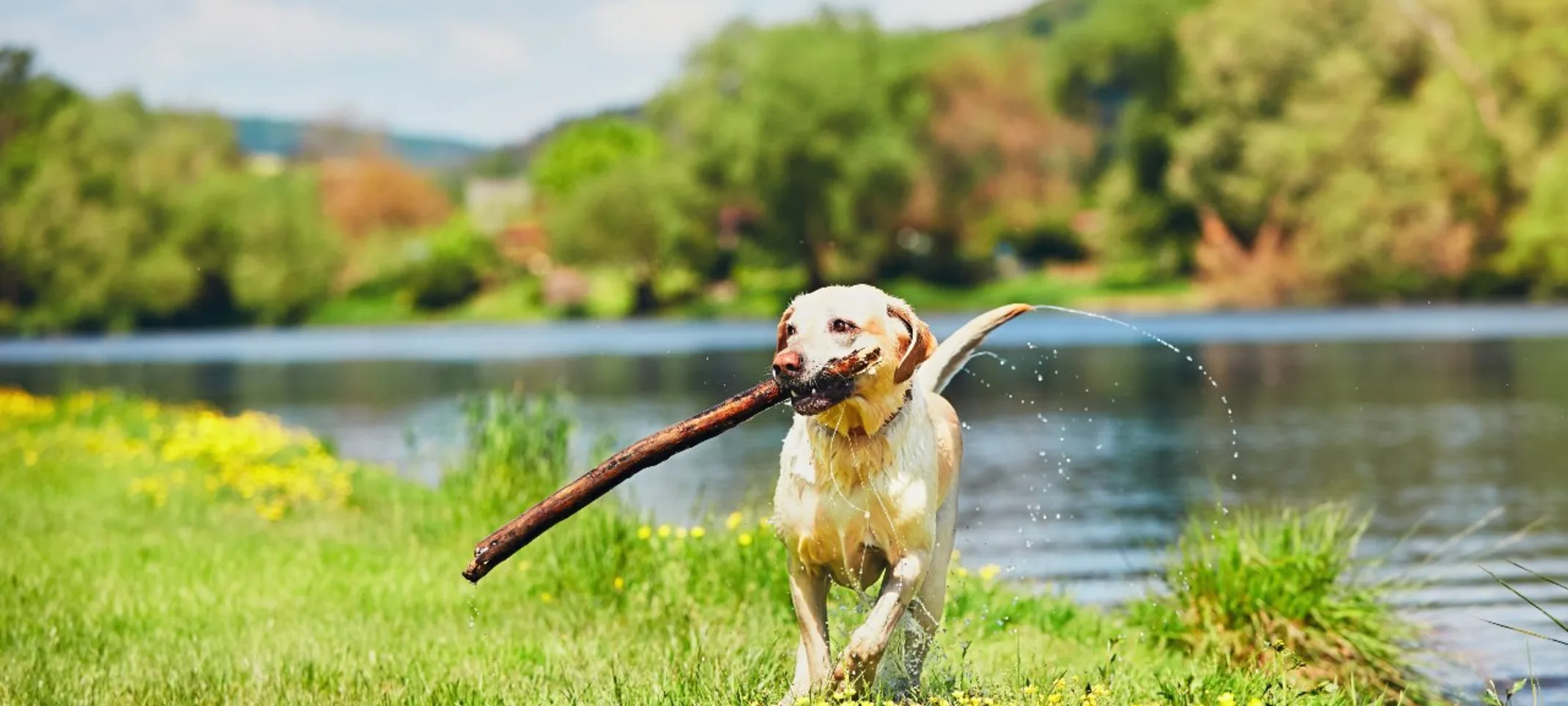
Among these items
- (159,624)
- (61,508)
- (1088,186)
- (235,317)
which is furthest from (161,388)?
(1088,186)

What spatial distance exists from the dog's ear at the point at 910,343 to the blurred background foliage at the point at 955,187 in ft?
191

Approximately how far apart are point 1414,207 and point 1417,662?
183 feet

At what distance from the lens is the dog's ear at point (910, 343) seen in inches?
232

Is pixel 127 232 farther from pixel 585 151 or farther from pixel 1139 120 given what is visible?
pixel 585 151

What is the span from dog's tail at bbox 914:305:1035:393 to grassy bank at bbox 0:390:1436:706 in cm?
111

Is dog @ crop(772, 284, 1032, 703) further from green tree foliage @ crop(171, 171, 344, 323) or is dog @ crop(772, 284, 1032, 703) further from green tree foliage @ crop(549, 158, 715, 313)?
green tree foliage @ crop(171, 171, 344, 323)

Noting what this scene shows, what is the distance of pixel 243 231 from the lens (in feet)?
284

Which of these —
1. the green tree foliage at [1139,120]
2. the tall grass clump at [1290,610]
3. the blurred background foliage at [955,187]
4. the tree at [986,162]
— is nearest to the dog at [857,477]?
the tall grass clump at [1290,610]

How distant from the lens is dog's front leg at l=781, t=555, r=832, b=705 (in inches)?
244

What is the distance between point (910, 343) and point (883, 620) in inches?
41.1

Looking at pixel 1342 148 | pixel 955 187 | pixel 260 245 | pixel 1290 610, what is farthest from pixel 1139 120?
pixel 1290 610

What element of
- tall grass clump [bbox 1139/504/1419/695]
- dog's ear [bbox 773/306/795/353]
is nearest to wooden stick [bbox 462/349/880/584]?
dog's ear [bbox 773/306/795/353]

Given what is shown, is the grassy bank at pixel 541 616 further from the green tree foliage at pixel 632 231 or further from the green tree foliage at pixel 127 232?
the green tree foliage at pixel 127 232

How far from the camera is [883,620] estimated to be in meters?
5.99
